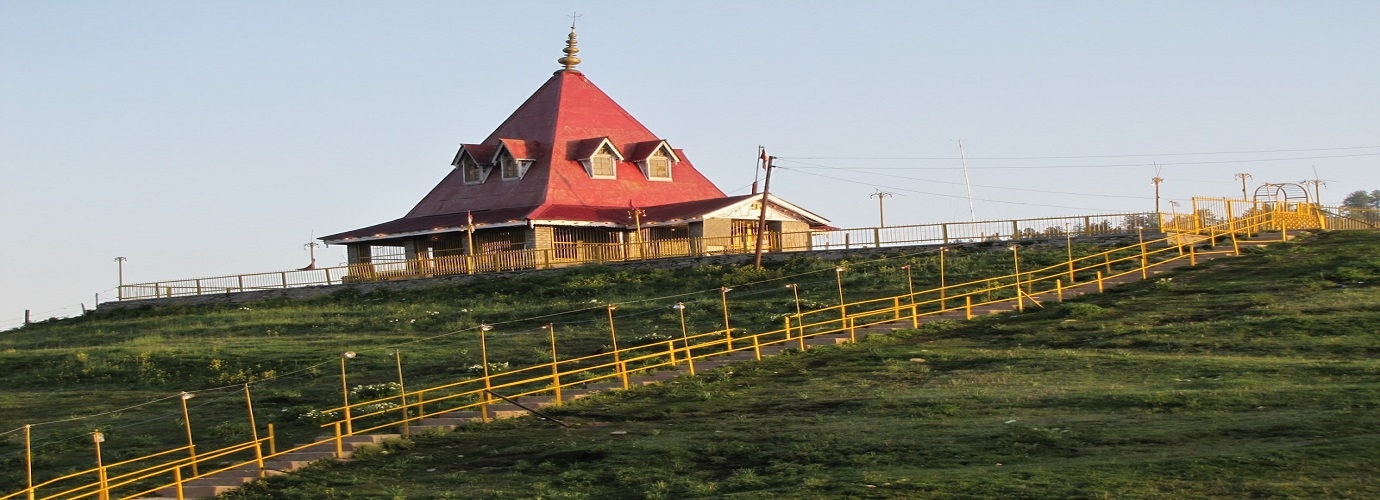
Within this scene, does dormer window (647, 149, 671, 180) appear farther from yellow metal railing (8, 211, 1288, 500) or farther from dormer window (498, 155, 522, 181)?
yellow metal railing (8, 211, 1288, 500)

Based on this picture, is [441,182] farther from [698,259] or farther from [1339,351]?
[1339,351]

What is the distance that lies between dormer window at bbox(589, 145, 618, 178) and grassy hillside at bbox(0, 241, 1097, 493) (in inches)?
311

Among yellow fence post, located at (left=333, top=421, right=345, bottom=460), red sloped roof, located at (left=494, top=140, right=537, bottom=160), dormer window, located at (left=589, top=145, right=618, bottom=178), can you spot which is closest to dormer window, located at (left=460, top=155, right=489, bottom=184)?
red sloped roof, located at (left=494, top=140, right=537, bottom=160)

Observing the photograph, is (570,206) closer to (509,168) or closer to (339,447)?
(509,168)

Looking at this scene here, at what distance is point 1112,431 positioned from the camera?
901 inches

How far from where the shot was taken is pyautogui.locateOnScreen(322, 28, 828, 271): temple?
191 ft

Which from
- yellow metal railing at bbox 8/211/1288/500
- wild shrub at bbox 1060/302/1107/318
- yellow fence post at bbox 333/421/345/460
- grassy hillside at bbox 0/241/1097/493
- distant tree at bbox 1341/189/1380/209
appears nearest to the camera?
yellow metal railing at bbox 8/211/1288/500

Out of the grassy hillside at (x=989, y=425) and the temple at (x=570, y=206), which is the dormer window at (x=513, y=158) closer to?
the temple at (x=570, y=206)

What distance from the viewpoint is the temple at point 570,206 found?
191 feet

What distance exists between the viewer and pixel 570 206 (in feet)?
196

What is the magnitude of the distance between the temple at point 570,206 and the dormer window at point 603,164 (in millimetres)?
50

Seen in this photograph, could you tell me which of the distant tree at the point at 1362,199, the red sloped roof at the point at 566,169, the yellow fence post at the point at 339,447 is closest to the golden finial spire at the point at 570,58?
the red sloped roof at the point at 566,169

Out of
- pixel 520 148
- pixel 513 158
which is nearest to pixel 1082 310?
pixel 513 158

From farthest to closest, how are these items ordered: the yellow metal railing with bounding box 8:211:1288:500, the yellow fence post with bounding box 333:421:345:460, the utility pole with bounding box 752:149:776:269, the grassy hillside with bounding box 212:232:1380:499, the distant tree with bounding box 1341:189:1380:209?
the distant tree with bounding box 1341:189:1380:209, the utility pole with bounding box 752:149:776:269, the yellow fence post with bounding box 333:421:345:460, the yellow metal railing with bounding box 8:211:1288:500, the grassy hillside with bounding box 212:232:1380:499
